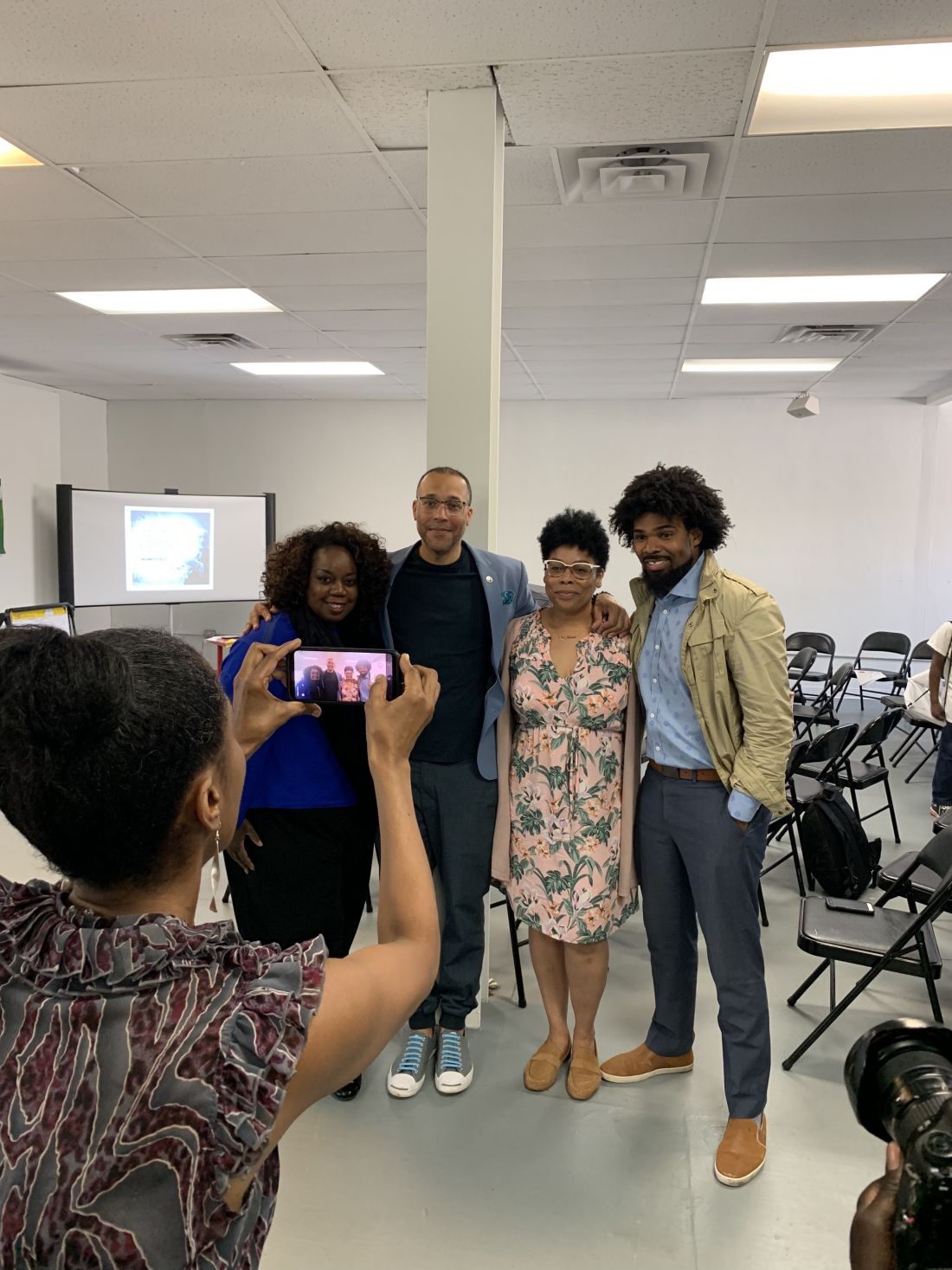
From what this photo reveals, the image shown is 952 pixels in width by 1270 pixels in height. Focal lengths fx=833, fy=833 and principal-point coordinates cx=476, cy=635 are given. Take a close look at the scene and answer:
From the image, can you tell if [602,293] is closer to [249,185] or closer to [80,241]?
[249,185]

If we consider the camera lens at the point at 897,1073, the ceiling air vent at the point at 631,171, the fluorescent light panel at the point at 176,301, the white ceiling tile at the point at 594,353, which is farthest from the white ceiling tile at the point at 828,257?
the camera lens at the point at 897,1073

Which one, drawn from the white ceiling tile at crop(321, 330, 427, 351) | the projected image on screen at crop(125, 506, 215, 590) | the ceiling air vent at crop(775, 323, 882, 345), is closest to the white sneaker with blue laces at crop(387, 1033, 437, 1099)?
the white ceiling tile at crop(321, 330, 427, 351)

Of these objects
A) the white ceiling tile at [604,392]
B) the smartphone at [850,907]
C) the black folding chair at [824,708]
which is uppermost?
the white ceiling tile at [604,392]

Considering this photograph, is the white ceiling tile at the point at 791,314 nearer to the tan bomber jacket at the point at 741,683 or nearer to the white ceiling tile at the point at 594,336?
the white ceiling tile at the point at 594,336

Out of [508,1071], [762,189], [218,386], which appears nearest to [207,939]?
[508,1071]

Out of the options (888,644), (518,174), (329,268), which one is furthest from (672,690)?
(888,644)

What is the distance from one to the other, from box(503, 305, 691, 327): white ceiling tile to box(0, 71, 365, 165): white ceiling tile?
2.12 metres

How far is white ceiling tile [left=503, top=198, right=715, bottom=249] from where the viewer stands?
3062mm

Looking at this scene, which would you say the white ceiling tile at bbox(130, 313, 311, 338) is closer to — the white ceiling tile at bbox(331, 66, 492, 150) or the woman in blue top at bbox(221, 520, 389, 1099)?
the white ceiling tile at bbox(331, 66, 492, 150)

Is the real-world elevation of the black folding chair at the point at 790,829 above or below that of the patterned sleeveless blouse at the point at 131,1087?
below

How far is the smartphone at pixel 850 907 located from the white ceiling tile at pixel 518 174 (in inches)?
98.8

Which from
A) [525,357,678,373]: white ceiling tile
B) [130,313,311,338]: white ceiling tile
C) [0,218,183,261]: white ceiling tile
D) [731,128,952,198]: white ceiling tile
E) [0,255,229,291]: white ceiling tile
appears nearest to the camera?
[731,128,952,198]: white ceiling tile

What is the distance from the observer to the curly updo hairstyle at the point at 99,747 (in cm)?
66

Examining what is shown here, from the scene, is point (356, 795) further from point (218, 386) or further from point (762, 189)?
point (218, 386)
